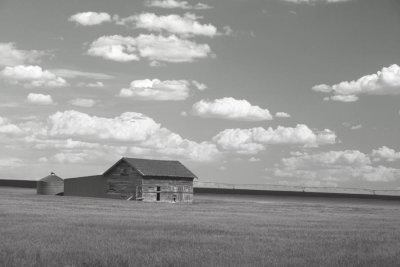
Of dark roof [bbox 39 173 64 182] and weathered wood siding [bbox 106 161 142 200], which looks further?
dark roof [bbox 39 173 64 182]

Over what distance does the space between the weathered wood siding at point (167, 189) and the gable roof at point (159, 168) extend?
1.97 ft

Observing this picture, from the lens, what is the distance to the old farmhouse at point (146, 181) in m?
60.8

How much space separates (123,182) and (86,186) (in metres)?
8.28

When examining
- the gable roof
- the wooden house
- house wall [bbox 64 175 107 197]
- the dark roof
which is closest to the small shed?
the dark roof

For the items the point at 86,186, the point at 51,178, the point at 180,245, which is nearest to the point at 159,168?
the point at 86,186

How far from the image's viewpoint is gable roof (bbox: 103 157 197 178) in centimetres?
6106

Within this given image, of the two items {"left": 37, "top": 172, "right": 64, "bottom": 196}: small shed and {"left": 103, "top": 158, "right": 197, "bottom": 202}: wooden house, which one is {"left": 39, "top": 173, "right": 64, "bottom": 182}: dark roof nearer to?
{"left": 37, "top": 172, "right": 64, "bottom": 196}: small shed

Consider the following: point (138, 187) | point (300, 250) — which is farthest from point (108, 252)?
point (138, 187)

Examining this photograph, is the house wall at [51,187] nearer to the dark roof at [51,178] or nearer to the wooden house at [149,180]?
the dark roof at [51,178]

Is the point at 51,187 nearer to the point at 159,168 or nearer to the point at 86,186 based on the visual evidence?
the point at 86,186

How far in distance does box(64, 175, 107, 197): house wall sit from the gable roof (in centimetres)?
227

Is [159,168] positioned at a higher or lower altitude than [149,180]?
higher

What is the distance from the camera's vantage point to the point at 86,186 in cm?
6888

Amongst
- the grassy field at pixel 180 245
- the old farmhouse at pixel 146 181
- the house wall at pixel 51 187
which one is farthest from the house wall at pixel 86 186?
the grassy field at pixel 180 245
